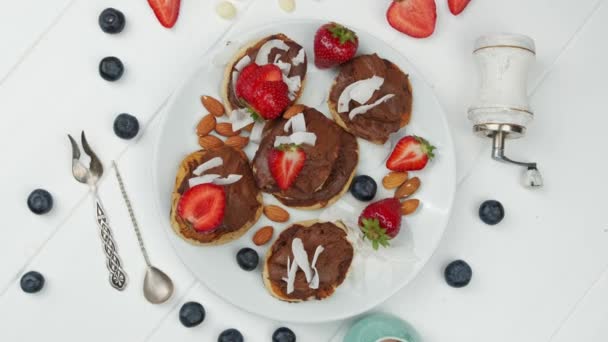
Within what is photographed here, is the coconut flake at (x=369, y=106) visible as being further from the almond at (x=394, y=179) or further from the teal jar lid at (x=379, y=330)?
the teal jar lid at (x=379, y=330)

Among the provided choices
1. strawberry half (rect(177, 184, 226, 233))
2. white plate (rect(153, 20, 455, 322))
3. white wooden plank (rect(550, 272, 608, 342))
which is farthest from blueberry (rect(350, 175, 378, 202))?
white wooden plank (rect(550, 272, 608, 342))

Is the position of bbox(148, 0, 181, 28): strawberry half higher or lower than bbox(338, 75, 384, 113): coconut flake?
lower

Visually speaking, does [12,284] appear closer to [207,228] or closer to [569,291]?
[207,228]

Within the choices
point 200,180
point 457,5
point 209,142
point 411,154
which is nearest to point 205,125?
point 209,142

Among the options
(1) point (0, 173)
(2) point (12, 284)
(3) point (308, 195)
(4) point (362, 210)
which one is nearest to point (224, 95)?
(3) point (308, 195)

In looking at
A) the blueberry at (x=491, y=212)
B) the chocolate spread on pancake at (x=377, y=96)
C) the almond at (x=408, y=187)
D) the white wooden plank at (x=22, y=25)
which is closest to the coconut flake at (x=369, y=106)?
the chocolate spread on pancake at (x=377, y=96)

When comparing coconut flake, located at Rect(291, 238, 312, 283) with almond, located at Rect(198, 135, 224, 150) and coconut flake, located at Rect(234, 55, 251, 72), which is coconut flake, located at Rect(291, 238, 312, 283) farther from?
coconut flake, located at Rect(234, 55, 251, 72)
